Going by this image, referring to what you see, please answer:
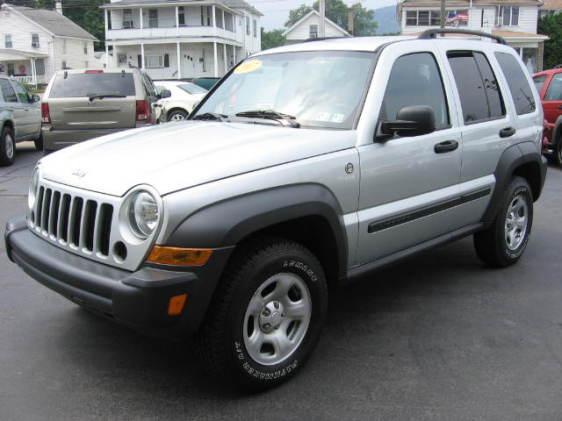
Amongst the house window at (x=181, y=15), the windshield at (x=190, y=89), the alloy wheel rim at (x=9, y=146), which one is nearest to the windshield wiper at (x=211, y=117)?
the alloy wheel rim at (x=9, y=146)

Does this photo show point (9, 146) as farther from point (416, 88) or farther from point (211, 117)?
point (416, 88)

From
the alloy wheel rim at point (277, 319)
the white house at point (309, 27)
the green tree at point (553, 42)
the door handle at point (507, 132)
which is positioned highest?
the white house at point (309, 27)

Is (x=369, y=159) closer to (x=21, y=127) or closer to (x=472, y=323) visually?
(x=472, y=323)

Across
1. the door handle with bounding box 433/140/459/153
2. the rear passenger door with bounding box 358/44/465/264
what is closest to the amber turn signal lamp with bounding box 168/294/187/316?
the rear passenger door with bounding box 358/44/465/264

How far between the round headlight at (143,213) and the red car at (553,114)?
975 cm

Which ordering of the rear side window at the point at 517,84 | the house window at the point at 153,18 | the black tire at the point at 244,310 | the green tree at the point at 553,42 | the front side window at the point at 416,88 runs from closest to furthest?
the black tire at the point at 244,310 < the front side window at the point at 416,88 < the rear side window at the point at 517,84 < the green tree at the point at 553,42 < the house window at the point at 153,18

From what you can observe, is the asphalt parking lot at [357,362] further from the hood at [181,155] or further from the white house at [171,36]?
the white house at [171,36]

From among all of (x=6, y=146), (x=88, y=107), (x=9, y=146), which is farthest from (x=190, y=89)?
(x=88, y=107)

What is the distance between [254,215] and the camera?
Result: 308 centimetres

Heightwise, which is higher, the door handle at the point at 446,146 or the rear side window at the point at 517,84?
the rear side window at the point at 517,84

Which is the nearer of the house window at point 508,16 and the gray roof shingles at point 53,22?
the house window at point 508,16

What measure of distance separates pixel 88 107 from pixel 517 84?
7368 mm

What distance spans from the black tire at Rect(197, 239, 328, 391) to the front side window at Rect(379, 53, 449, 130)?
1.16m

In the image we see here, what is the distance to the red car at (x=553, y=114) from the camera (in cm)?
1101
